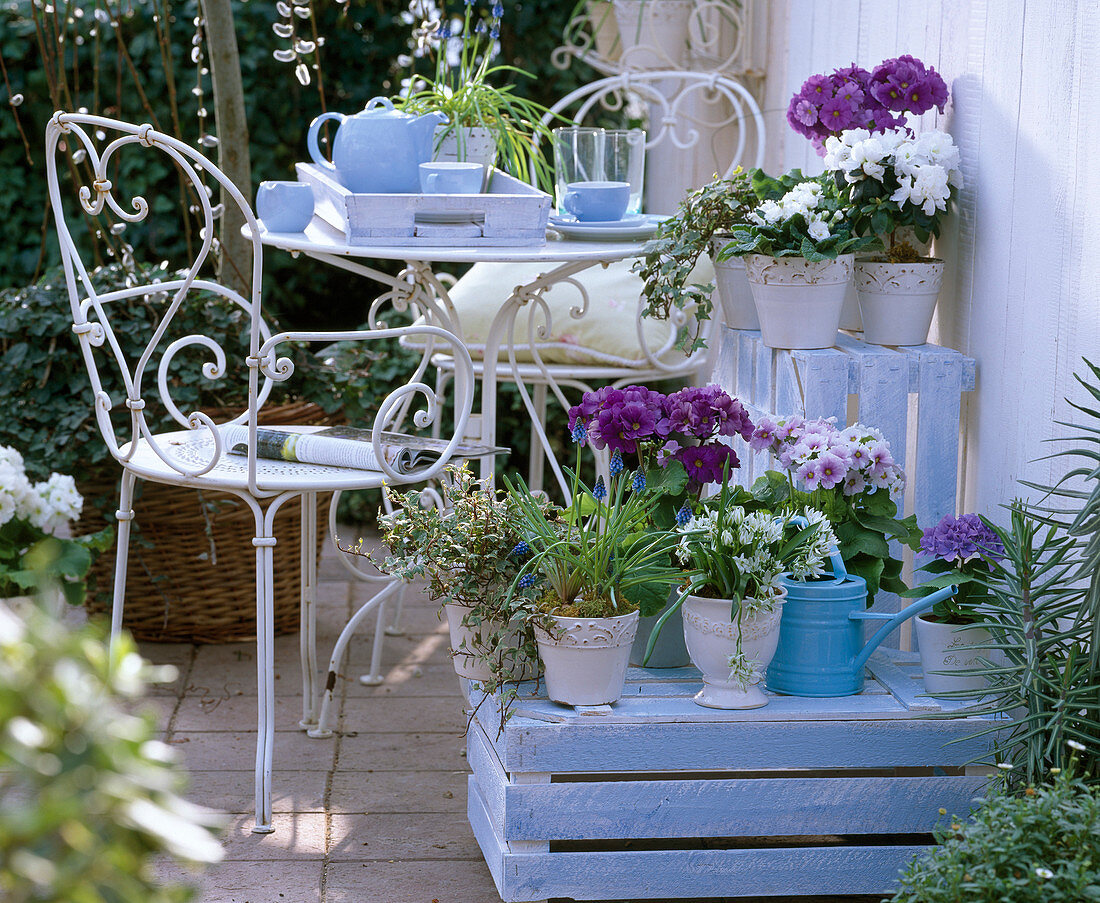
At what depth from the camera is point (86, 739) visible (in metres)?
0.76

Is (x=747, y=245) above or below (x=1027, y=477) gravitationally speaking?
above

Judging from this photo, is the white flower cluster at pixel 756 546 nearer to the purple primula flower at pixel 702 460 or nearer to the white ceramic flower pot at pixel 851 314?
the purple primula flower at pixel 702 460

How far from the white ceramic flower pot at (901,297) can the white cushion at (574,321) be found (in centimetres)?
81

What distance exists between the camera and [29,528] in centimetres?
170

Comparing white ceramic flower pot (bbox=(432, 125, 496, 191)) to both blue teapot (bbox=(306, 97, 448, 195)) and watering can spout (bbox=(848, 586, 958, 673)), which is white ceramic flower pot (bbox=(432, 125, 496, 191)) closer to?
blue teapot (bbox=(306, 97, 448, 195))

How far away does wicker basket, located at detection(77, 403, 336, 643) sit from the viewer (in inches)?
109

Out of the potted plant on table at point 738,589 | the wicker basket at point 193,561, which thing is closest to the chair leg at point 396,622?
the wicker basket at point 193,561

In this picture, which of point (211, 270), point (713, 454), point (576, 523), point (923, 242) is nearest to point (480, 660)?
point (576, 523)

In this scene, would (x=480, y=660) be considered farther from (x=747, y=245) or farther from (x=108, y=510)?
(x=108, y=510)

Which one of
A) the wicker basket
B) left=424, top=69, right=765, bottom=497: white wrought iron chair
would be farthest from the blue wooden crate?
the wicker basket

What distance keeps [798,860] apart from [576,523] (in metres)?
0.53

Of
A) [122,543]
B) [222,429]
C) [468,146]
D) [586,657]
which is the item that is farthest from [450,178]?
[586,657]

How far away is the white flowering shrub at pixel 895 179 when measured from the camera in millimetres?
2020

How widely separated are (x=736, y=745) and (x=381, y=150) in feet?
3.83
